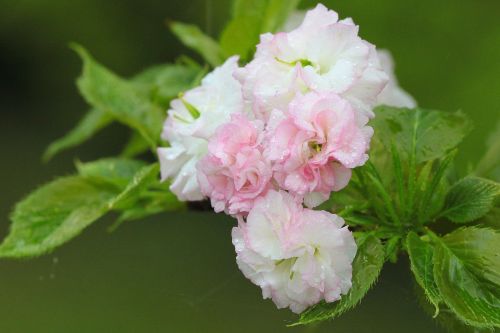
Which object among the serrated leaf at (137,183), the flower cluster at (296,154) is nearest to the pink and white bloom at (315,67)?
the flower cluster at (296,154)

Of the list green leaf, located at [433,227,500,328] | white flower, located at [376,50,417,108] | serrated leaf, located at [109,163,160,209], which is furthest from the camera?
white flower, located at [376,50,417,108]

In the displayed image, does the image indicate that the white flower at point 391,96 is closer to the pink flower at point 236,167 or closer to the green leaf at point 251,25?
the green leaf at point 251,25

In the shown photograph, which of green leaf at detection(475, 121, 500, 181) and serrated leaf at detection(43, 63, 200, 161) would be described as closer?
green leaf at detection(475, 121, 500, 181)

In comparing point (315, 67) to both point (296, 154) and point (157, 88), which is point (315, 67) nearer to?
point (296, 154)

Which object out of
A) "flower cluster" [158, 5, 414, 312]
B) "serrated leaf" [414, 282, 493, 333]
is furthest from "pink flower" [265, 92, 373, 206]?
"serrated leaf" [414, 282, 493, 333]

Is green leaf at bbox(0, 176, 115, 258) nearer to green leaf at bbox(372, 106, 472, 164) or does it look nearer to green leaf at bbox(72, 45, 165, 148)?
green leaf at bbox(72, 45, 165, 148)
